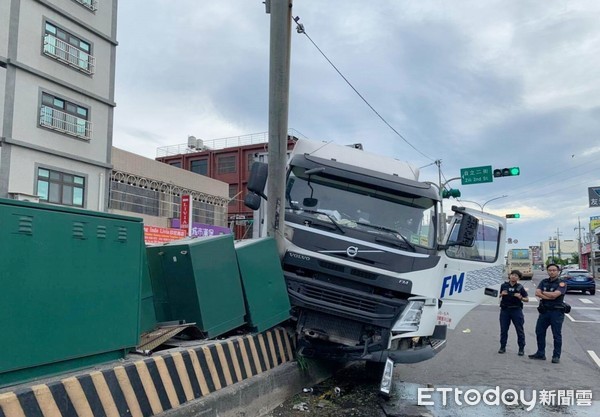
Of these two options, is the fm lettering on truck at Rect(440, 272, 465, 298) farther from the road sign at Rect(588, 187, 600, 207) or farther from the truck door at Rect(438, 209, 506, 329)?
the road sign at Rect(588, 187, 600, 207)

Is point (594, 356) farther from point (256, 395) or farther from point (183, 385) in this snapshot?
point (183, 385)

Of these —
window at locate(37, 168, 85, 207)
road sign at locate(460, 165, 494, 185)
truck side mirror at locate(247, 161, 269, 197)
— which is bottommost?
truck side mirror at locate(247, 161, 269, 197)

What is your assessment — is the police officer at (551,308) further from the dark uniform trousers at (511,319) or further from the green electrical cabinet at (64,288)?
the green electrical cabinet at (64,288)

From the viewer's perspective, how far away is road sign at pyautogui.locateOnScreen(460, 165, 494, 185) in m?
23.6

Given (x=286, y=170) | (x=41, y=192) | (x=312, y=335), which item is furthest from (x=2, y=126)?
(x=312, y=335)

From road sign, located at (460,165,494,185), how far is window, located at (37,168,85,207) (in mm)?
17936

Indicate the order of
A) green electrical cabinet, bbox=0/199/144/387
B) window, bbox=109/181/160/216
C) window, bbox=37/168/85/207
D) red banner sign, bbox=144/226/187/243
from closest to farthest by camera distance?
green electrical cabinet, bbox=0/199/144/387 → window, bbox=37/168/85/207 → red banner sign, bbox=144/226/187/243 → window, bbox=109/181/160/216

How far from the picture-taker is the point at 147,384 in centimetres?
383

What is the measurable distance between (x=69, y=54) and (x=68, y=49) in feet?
0.71

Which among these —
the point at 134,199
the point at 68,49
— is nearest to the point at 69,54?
the point at 68,49

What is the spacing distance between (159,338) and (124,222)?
1.18 meters

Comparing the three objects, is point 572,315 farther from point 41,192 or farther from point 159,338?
point 41,192

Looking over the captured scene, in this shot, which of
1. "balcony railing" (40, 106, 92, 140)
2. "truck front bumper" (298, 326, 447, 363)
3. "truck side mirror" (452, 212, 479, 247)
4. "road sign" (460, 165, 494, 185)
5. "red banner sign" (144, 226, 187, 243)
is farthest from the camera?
"road sign" (460, 165, 494, 185)

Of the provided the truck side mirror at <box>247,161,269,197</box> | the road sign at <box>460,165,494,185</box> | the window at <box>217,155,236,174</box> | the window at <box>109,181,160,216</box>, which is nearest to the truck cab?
the truck side mirror at <box>247,161,269,197</box>
